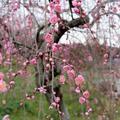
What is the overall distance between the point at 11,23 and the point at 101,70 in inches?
46.9

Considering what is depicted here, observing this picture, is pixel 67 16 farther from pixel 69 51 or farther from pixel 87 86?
pixel 87 86

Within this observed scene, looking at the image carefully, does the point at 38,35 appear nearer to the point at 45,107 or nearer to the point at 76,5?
the point at 76,5

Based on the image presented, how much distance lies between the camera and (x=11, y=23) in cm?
347

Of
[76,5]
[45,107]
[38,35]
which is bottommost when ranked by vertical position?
[45,107]

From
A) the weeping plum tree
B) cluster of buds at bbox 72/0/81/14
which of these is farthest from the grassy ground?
cluster of buds at bbox 72/0/81/14

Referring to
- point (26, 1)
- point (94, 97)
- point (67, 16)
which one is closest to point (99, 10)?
point (67, 16)

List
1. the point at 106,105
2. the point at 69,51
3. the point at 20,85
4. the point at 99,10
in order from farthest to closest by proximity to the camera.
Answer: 1. the point at 20,85
2. the point at 69,51
3. the point at 106,105
4. the point at 99,10

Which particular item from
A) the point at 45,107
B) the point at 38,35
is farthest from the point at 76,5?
the point at 45,107

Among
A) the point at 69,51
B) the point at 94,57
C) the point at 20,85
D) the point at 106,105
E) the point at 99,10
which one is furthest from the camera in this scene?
the point at 20,85

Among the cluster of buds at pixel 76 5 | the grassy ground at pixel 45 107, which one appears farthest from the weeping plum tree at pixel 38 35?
the grassy ground at pixel 45 107

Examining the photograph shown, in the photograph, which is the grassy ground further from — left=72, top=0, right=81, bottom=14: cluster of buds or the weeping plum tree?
left=72, top=0, right=81, bottom=14: cluster of buds

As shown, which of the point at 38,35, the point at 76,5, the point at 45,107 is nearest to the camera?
the point at 76,5

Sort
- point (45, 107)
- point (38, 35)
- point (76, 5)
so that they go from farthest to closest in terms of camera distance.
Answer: point (45, 107)
point (38, 35)
point (76, 5)

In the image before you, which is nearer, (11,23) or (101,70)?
(11,23)
